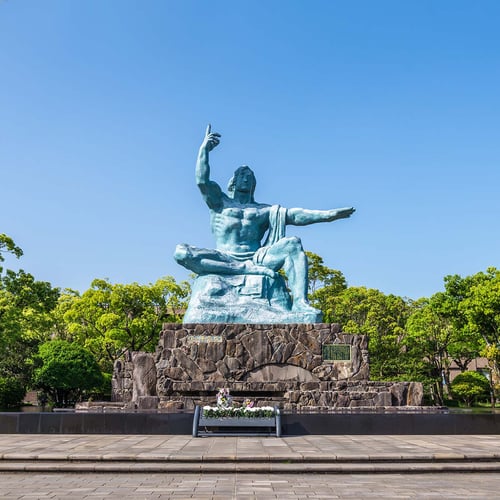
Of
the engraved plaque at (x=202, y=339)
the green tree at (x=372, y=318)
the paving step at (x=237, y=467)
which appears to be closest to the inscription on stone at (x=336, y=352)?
the engraved plaque at (x=202, y=339)

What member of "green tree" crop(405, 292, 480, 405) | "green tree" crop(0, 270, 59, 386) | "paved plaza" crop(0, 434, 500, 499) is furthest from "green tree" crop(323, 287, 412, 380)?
"paved plaza" crop(0, 434, 500, 499)

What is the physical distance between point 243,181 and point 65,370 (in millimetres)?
10041

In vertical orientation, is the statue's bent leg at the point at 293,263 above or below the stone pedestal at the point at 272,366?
above

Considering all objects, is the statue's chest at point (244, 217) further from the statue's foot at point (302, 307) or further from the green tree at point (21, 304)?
the green tree at point (21, 304)

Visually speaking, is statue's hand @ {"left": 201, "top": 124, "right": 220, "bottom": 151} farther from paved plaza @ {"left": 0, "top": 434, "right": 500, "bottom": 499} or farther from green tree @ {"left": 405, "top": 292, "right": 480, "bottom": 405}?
green tree @ {"left": 405, "top": 292, "right": 480, "bottom": 405}

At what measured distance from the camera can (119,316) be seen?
93.6ft

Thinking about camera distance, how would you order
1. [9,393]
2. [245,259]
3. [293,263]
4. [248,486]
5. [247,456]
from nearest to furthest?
1. [248,486]
2. [247,456]
3. [293,263]
4. [245,259]
5. [9,393]

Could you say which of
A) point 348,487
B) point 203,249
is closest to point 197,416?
point 348,487

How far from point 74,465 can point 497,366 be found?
76.1 feet

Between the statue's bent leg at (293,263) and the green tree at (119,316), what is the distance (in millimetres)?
13328

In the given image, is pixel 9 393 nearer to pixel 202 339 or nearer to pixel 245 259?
pixel 202 339

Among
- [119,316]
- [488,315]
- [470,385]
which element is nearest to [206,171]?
[119,316]

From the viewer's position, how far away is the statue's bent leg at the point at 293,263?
15553 millimetres

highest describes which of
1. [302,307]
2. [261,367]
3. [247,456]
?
[302,307]
